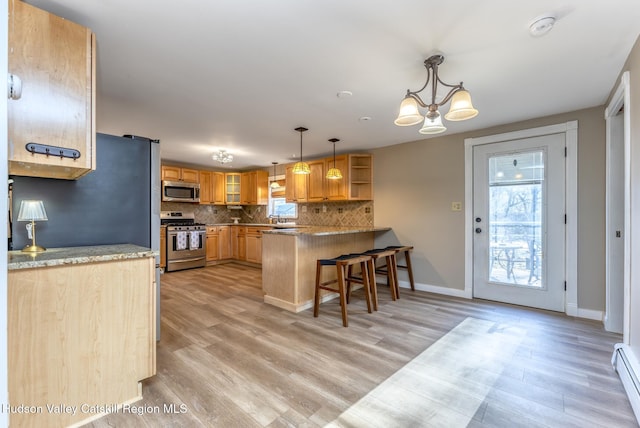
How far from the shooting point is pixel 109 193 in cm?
224

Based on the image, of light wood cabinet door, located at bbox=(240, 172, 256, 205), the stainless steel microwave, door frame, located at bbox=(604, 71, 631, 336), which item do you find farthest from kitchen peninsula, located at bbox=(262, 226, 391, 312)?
light wood cabinet door, located at bbox=(240, 172, 256, 205)

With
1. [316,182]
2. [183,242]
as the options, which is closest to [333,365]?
[316,182]

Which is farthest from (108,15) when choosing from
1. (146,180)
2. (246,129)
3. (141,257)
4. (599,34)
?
(599,34)

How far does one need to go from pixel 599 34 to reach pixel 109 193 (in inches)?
141

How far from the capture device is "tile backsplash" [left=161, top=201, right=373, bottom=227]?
16.8 ft

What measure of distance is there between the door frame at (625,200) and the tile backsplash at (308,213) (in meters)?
2.89

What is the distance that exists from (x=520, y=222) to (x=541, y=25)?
7.99ft

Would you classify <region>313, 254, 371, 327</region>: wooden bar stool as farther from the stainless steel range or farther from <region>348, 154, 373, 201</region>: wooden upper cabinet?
the stainless steel range

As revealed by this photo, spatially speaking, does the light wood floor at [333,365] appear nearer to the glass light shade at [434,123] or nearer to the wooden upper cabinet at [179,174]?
the glass light shade at [434,123]

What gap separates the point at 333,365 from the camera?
2.10 metres

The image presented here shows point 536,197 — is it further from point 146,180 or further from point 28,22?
point 28,22

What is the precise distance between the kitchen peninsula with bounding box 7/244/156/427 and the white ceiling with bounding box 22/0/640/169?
1.38 meters

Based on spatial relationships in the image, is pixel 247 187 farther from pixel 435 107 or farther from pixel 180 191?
pixel 435 107

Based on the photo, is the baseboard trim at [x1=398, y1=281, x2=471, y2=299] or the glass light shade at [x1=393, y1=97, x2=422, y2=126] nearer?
the glass light shade at [x1=393, y1=97, x2=422, y2=126]
